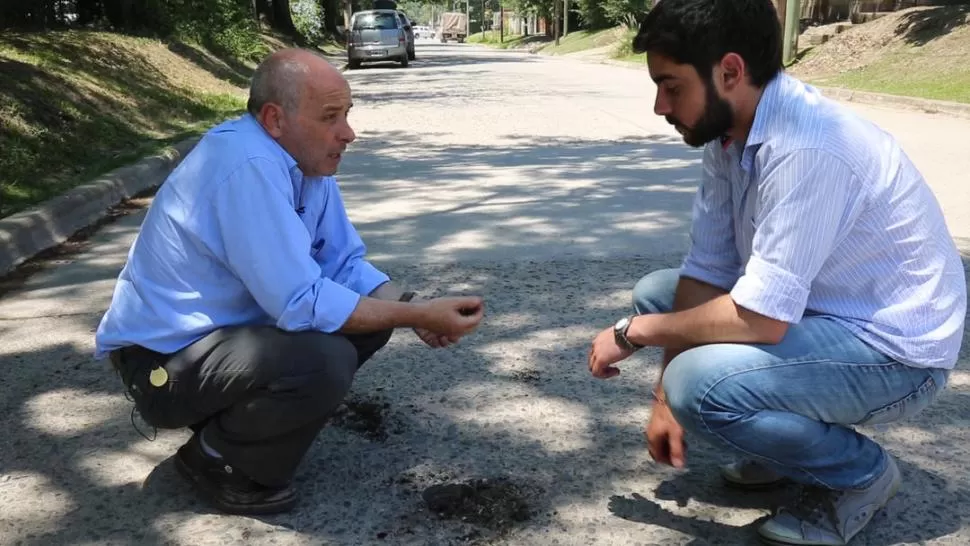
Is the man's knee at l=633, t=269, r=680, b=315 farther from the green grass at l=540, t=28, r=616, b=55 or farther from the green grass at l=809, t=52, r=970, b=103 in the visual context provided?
the green grass at l=540, t=28, r=616, b=55

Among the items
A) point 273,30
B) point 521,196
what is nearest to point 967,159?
point 521,196

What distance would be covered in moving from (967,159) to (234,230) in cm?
797

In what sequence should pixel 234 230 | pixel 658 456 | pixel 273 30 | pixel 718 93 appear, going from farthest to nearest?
pixel 273 30, pixel 658 456, pixel 234 230, pixel 718 93

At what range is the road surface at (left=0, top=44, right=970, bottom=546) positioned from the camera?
2.43m

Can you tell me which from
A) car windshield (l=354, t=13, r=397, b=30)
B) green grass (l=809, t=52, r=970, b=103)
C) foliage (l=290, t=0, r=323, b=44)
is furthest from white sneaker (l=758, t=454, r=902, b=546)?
foliage (l=290, t=0, r=323, b=44)

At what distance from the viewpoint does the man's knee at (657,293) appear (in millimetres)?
2666

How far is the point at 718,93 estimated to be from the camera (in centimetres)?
209

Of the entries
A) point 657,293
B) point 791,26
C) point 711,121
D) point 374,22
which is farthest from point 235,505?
point 374,22

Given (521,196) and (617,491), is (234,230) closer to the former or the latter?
(617,491)

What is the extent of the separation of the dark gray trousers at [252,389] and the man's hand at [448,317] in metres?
0.21

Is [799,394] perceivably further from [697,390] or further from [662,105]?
[662,105]

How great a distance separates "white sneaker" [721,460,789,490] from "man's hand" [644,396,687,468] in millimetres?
254

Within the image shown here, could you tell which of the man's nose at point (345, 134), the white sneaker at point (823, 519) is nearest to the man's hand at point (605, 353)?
the white sneaker at point (823, 519)

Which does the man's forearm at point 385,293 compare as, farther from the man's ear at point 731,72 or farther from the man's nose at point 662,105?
the man's ear at point 731,72
